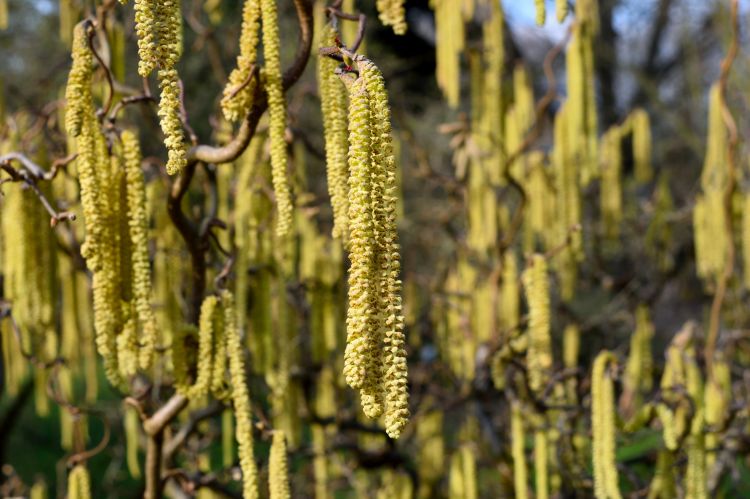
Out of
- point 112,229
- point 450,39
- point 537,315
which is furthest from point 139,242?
point 450,39

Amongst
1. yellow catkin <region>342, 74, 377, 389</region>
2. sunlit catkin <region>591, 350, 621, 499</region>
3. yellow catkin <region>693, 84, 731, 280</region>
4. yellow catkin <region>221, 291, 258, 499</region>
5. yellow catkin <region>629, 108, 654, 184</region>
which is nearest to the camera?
yellow catkin <region>342, 74, 377, 389</region>

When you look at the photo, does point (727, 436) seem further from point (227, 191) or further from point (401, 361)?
point (401, 361)

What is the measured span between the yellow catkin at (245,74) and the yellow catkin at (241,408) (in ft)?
1.28

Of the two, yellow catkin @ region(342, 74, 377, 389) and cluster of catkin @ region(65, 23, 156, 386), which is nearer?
yellow catkin @ region(342, 74, 377, 389)

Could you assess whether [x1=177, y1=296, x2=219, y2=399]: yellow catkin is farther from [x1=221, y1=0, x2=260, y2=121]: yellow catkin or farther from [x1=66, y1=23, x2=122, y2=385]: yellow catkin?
[x1=221, y1=0, x2=260, y2=121]: yellow catkin

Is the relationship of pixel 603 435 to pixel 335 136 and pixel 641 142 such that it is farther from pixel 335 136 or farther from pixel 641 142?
pixel 641 142

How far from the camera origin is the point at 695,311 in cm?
837

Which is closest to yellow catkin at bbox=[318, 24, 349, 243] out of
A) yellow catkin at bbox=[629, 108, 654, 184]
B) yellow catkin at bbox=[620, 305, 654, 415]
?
yellow catkin at bbox=[620, 305, 654, 415]

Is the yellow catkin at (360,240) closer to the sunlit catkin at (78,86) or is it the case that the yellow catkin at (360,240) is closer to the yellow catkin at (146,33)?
the yellow catkin at (146,33)

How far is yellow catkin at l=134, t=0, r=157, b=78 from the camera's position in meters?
1.06

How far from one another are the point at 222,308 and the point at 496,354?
1334mm

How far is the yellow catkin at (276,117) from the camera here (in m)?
1.39

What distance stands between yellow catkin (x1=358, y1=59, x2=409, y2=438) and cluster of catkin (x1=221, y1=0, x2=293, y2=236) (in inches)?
13.8

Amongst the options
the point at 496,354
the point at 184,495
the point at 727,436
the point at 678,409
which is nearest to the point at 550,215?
the point at 496,354
